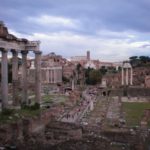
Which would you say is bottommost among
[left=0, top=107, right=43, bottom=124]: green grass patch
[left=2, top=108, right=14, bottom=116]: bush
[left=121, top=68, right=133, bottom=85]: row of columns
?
[left=0, top=107, right=43, bottom=124]: green grass patch

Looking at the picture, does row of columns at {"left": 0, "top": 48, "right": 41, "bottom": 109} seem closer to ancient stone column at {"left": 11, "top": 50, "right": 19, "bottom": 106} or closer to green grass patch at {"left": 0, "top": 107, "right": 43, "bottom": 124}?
ancient stone column at {"left": 11, "top": 50, "right": 19, "bottom": 106}

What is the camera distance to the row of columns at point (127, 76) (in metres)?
93.4

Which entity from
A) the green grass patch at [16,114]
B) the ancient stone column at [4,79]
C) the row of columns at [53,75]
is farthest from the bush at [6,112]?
the row of columns at [53,75]

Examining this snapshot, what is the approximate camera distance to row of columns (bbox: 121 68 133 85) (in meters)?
93.4

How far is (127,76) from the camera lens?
309 ft

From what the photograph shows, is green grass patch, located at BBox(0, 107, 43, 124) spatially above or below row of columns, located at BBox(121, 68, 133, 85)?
below

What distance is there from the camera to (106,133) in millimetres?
28141

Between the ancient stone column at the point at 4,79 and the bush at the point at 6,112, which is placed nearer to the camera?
the bush at the point at 6,112

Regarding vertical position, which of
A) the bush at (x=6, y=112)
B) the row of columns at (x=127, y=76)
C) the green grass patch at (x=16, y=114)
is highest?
the row of columns at (x=127, y=76)

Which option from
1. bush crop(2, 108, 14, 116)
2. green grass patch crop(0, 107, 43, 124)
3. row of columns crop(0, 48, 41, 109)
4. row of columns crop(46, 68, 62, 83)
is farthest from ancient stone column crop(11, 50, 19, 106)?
row of columns crop(46, 68, 62, 83)

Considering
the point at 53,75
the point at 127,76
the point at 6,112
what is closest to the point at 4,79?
the point at 6,112

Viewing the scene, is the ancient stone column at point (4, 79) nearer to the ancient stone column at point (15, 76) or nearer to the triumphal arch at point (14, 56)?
the triumphal arch at point (14, 56)

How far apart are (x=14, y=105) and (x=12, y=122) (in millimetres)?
7547

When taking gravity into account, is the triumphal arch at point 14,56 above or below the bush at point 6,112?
above
